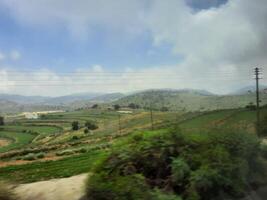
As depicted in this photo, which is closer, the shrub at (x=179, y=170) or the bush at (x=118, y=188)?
the bush at (x=118, y=188)

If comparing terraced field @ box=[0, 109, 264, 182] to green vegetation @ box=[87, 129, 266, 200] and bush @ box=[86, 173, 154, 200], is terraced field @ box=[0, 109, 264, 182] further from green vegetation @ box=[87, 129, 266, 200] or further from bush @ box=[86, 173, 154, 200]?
bush @ box=[86, 173, 154, 200]

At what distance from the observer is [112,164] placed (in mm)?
7992

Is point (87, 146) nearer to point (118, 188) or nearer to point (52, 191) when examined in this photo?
point (52, 191)

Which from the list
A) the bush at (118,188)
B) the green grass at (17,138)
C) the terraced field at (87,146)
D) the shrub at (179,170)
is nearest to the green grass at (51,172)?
the terraced field at (87,146)

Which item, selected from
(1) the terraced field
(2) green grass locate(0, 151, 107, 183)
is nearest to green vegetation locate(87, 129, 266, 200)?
(1) the terraced field

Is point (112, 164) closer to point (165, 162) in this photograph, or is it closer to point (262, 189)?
point (165, 162)

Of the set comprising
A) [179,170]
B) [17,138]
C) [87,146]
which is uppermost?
[179,170]

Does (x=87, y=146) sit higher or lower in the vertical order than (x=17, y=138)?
higher

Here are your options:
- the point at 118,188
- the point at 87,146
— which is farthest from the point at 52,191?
the point at 87,146

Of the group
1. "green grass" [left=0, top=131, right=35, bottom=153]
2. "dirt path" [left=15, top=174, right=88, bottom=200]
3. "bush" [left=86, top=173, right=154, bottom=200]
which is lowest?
"green grass" [left=0, top=131, right=35, bottom=153]

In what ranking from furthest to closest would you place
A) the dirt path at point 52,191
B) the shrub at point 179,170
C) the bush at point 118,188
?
1. the shrub at point 179,170
2. the dirt path at point 52,191
3. the bush at point 118,188

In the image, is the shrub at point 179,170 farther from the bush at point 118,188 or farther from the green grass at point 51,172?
the green grass at point 51,172

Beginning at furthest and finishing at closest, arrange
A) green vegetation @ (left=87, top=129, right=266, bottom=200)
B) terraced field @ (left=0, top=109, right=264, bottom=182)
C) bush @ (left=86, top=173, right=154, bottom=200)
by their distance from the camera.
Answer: terraced field @ (left=0, top=109, right=264, bottom=182) → green vegetation @ (left=87, top=129, right=266, bottom=200) → bush @ (left=86, top=173, right=154, bottom=200)

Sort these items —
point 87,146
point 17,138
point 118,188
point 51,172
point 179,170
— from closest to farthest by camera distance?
point 118,188
point 179,170
point 51,172
point 87,146
point 17,138
